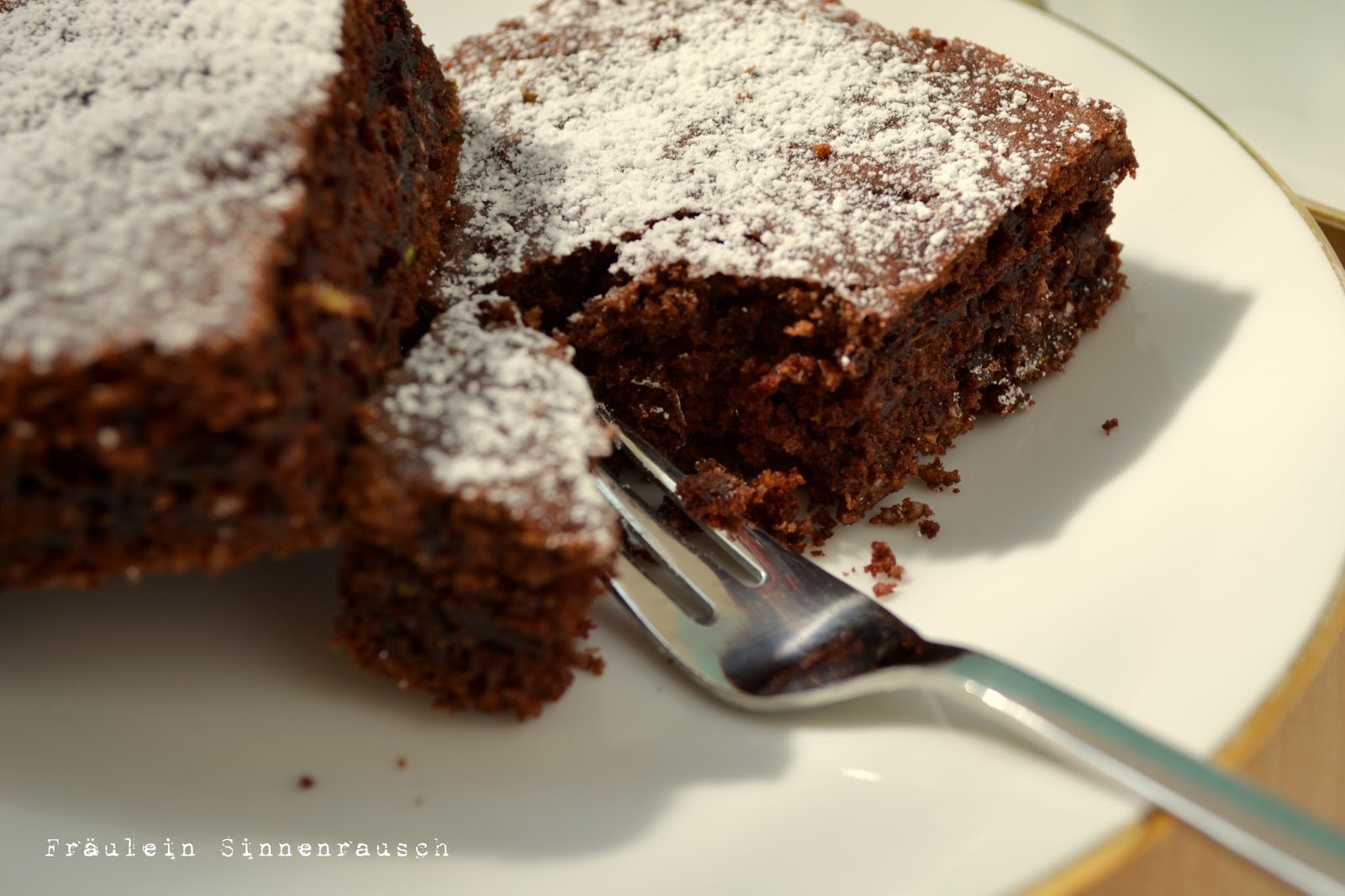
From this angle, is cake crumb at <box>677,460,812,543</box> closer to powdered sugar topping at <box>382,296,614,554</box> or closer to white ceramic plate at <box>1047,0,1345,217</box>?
powdered sugar topping at <box>382,296,614,554</box>

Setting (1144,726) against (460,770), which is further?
(460,770)

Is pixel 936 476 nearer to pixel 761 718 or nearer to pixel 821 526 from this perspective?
pixel 821 526

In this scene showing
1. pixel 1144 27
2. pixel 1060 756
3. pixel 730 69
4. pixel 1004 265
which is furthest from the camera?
pixel 1144 27

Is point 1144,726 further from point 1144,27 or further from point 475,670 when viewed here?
point 1144,27

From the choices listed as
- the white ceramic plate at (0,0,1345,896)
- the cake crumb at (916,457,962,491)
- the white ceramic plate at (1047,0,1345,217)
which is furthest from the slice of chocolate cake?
the white ceramic plate at (1047,0,1345,217)

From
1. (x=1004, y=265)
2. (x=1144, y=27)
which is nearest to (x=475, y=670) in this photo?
(x=1004, y=265)

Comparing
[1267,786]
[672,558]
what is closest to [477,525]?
[672,558]

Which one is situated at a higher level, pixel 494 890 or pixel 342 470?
pixel 342 470
